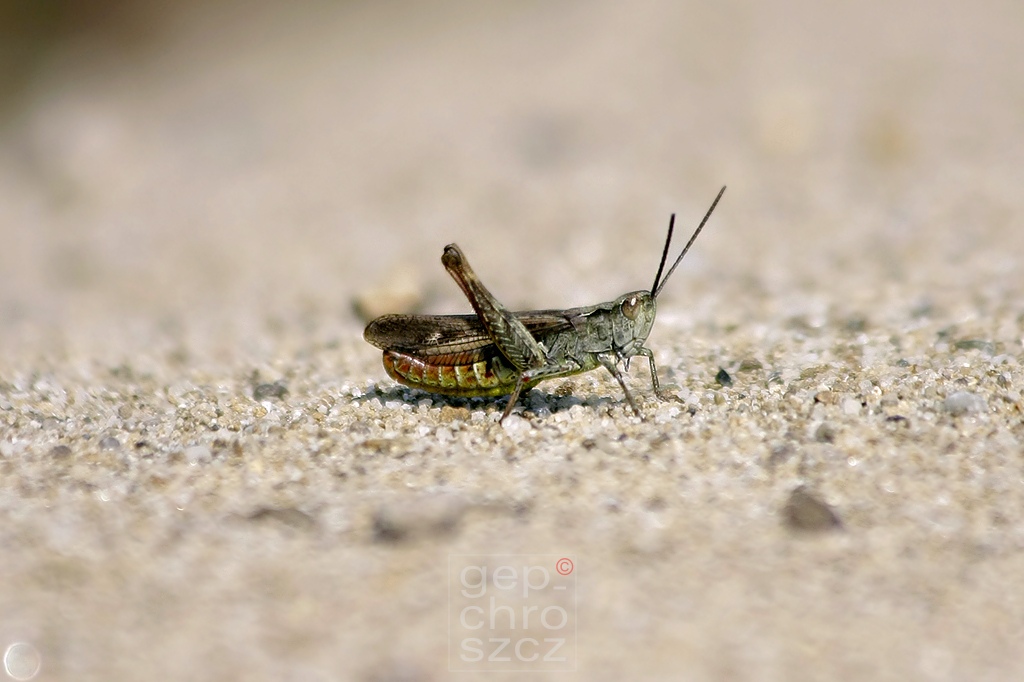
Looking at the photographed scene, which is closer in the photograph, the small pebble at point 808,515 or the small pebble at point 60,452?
the small pebble at point 808,515

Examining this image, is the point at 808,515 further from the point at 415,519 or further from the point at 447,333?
the point at 447,333

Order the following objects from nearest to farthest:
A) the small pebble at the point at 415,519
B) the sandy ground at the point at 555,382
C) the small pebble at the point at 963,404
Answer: the sandy ground at the point at 555,382, the small pebble at the point at 415,519, the small pebble at the point at 963,404

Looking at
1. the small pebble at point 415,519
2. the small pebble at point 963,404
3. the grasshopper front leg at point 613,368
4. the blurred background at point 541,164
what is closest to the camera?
the small pebble at point 415,519

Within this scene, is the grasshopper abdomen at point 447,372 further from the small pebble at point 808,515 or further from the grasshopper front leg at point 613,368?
the small pebble at point 808,515

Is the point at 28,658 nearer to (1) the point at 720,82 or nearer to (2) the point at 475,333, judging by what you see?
(2) the point at 475,333

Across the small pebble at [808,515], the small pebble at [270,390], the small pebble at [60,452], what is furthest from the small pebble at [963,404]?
the small pebble at [60,452]

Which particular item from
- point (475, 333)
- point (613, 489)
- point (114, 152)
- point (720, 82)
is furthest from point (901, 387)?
point (114, 152)

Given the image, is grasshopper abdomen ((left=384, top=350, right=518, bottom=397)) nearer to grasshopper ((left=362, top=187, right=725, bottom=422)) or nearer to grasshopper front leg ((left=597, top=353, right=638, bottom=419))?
grasshopper ((left=362, top=187, right=725, bottom=422))
